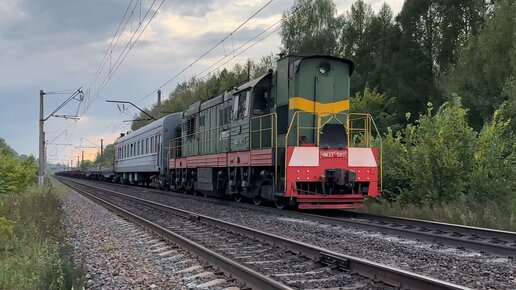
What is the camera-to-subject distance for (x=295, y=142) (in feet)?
43.3

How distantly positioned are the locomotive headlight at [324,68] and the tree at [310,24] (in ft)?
97.8

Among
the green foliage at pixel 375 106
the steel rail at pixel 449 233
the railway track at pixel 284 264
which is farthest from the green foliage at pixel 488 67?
the railway track at pixel 284 264

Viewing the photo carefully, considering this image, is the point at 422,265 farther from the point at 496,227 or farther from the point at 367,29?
the point at 367,29

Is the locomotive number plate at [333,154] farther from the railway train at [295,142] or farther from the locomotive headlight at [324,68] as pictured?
the locomotive headlight at [324,68]

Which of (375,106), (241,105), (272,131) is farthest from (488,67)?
(272,131)

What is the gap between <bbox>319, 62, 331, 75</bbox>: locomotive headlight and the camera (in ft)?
44.2

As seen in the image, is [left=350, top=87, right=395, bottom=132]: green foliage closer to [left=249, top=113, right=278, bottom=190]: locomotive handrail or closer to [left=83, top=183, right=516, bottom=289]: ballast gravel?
[left=249, top=113, right=278, bottom=190]: locomotive handrail

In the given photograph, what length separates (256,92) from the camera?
14.5 metres

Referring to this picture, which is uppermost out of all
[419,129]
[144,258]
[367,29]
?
[367,29]

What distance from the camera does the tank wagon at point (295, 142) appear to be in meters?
12.3

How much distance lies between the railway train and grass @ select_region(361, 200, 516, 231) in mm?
845

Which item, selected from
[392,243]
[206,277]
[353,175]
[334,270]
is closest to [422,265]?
[334,270]

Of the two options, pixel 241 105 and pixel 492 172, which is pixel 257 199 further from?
pixel 492 172

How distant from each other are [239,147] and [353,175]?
13.2 feet
